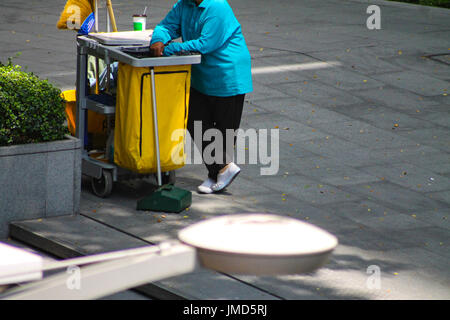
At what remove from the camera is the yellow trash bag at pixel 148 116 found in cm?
621

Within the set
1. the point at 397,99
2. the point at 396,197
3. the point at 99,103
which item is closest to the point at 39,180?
the point at 99,103

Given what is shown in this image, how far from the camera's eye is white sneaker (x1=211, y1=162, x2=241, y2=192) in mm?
6816

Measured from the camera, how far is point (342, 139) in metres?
8.60

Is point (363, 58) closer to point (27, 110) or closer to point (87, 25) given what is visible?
point (87, 25)

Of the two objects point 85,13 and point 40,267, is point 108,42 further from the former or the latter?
point 40,267

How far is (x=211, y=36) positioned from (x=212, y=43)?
0.06 meters

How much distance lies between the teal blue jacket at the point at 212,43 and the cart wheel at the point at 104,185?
1.10 meters

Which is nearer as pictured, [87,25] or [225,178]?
[225,178]

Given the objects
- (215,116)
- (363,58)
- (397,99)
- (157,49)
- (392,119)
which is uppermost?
(157,49)

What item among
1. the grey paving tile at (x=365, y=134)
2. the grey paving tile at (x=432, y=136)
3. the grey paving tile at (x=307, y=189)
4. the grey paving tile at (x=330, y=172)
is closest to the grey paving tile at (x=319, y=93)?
the grey paving tile at (x=365, y=134)

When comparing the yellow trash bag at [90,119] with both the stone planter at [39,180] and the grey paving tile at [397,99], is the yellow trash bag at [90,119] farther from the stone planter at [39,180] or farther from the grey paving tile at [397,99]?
the grey paving tile at [397,99]

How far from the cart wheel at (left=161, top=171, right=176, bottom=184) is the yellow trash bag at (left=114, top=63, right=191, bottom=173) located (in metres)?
0.41

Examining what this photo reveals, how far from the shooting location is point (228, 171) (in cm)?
682

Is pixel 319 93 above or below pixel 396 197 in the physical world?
above
